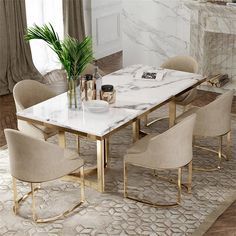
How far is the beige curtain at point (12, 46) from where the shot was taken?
6.84m

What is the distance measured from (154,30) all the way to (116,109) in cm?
296

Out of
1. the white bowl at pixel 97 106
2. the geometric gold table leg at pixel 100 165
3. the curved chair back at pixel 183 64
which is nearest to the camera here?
the geometric gold table leg at pixel 100 165

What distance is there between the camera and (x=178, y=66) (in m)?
5.82

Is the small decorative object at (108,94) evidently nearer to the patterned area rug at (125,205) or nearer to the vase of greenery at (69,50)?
the vase of greenery at (69,50)

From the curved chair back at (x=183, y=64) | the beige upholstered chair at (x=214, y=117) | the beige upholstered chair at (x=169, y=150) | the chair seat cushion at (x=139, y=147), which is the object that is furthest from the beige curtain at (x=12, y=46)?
the beige upholstered chair at (x=169, y=150)

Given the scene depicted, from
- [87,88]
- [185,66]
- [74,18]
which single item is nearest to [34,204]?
[87,88]

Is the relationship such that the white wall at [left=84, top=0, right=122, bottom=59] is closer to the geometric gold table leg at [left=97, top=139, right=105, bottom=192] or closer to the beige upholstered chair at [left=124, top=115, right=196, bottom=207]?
the geometric gold table leg at [left=97, top=139, right=105, bottom=192]

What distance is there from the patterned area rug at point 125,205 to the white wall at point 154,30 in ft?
7.78

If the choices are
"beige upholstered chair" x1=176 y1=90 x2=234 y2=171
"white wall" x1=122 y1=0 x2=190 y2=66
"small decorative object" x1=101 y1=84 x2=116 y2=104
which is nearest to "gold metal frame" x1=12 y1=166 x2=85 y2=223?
"small decorative object" x1=101 y1=84 x2=116 y2=104

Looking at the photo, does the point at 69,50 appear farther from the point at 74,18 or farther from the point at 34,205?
the point at 74,18

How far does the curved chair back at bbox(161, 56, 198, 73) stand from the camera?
5738 mm

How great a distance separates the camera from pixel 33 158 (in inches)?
156

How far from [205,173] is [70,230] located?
1416 mm

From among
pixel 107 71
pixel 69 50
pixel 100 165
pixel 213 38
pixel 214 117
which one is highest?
pixel 69 50
